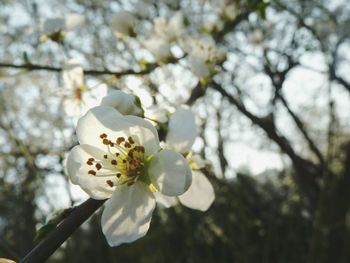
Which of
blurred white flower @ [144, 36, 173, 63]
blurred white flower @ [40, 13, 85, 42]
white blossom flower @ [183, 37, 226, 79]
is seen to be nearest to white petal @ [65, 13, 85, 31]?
blurred white flower @ [40, 13, 85, 42]

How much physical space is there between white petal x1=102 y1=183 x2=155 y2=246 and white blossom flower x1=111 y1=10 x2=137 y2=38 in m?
0.96

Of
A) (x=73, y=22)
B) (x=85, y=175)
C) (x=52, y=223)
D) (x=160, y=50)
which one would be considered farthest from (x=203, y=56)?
(x=52, y=223)

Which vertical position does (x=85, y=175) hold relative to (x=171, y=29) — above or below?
above

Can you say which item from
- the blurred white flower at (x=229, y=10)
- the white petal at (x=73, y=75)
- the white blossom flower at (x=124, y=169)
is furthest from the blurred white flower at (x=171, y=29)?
the white blossom flower at (x=124, y=169)

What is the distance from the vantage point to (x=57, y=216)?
2.08ft

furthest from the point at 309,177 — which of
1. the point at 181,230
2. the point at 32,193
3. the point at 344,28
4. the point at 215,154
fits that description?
the point at 32,193

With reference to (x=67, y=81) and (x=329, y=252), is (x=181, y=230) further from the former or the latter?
(x=67, y=81)

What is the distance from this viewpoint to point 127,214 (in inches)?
28.0

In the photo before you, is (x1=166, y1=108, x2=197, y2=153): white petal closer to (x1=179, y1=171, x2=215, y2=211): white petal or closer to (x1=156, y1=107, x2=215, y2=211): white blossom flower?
(x1=156, y1=107, x2=215, y2=211): white blossom flower

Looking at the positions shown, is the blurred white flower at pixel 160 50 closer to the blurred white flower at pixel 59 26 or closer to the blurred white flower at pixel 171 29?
the blurred white flower at pixel 171 29

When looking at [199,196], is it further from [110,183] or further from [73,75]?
[73,75]

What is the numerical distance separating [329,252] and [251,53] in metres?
1.83

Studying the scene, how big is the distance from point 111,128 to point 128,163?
0.09 m

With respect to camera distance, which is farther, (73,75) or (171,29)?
(171,29)
